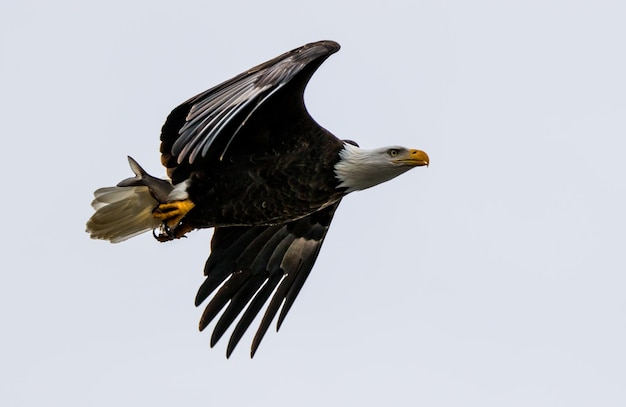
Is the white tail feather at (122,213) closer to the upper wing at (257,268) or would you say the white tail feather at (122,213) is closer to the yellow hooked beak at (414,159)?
the upper wing at (257,268)

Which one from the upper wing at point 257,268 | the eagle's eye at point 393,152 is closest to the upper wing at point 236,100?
the eagle's eye at point 393,152

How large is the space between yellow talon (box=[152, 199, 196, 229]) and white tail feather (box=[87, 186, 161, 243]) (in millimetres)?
126

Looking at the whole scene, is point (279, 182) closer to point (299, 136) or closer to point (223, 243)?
point (299, 136)

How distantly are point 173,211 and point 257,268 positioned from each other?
133 centimetres

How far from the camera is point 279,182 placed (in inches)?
457

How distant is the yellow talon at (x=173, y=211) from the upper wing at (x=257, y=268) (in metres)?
0.92

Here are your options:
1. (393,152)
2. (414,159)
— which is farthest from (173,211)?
(414,159)

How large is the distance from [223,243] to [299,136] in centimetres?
167

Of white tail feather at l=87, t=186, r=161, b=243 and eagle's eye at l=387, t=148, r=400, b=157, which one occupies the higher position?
eagle's eye at l=387, t=148, r=400, b=157

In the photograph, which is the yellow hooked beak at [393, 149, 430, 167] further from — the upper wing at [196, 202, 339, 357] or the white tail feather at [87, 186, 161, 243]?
the white tail feather at [87, 186, 161, 243]

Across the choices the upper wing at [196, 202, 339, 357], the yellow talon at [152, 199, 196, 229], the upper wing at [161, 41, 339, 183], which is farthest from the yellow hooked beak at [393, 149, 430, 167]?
the yellow talon at [152, 199, 196, 229]

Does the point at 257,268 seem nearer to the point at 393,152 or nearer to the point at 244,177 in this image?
the point at 244,177

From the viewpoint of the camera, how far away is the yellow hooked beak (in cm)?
1173

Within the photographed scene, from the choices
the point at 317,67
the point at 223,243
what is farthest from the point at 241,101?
the point at 223,243
